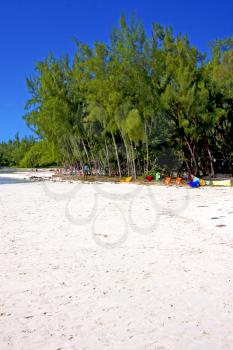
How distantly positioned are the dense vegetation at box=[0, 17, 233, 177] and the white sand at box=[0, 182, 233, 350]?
50.7ft

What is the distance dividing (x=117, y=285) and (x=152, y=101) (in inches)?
844

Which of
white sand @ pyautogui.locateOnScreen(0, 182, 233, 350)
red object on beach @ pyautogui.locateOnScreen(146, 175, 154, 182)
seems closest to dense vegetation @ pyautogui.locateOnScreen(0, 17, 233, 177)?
red object on beach @ pyautogui.locateOnScreen(146, 175, 154, 182)

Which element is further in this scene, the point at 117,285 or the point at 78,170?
the point at 78,170

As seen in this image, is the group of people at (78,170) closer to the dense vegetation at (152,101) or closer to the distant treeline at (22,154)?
the dense vegetation at (152,101)

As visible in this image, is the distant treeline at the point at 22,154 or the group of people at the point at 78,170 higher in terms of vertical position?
the distant treeline at the point at 22,154

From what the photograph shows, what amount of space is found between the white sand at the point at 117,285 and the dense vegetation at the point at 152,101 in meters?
15.4

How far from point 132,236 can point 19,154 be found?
88469mm

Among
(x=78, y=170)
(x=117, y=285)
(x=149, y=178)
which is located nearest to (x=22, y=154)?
(x=78, y=170)

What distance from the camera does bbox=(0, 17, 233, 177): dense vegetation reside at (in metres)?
25.0

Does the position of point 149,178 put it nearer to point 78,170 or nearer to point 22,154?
point 78,170

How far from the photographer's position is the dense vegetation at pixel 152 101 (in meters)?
25.0

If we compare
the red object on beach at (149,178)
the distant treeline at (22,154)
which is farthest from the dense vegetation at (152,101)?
the distant treeline at (22,154)

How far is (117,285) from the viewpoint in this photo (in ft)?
17.7

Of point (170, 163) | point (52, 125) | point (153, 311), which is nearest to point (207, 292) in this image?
point (153, 311)
